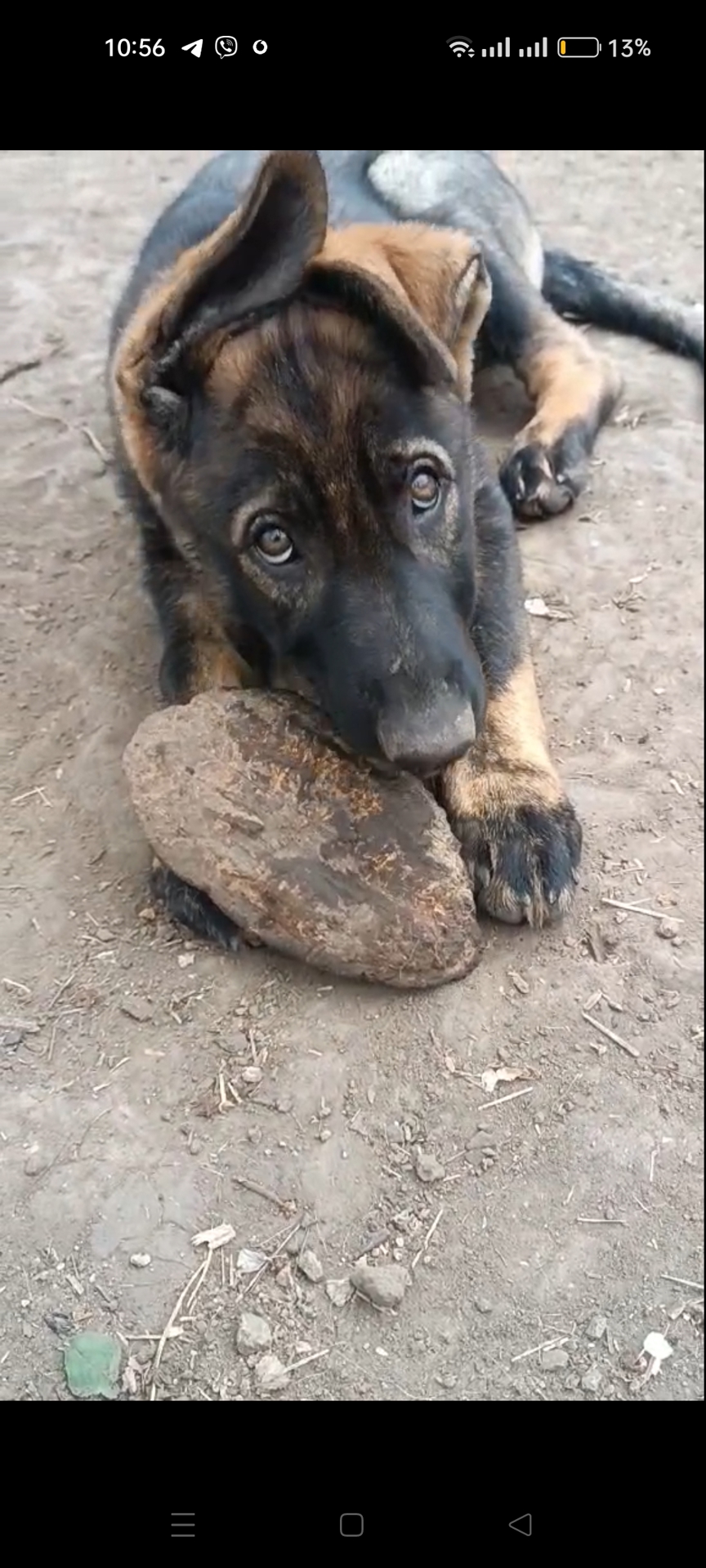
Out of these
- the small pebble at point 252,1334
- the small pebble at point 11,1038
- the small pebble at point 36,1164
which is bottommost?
the small pebble at point 252,1334

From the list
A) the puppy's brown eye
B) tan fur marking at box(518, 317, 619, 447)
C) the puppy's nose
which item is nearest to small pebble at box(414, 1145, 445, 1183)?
the puppy's nose

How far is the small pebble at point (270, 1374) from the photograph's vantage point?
2.43 m

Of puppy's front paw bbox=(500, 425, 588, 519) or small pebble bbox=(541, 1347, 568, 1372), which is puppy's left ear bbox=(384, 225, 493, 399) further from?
small pebble bbox=(541, 1347, 568, 1372)

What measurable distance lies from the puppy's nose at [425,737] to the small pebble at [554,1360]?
4.41 feet

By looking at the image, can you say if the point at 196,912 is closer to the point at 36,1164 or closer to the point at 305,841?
the point at 305,841

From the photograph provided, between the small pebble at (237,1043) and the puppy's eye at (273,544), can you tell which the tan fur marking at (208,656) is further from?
the small pebble at (237,1043)

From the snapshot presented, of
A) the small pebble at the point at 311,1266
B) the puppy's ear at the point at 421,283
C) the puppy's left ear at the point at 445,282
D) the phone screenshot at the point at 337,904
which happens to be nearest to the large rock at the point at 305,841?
the phone screenshot at the point at 337,904

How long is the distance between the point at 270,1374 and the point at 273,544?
1.98 metres
